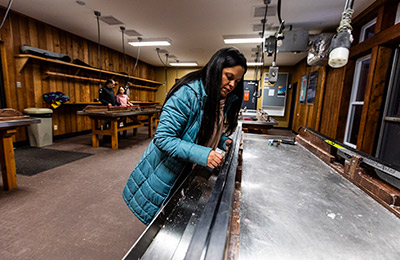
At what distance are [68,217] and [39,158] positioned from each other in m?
2.35

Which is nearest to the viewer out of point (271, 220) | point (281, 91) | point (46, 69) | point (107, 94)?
point (271, 220)

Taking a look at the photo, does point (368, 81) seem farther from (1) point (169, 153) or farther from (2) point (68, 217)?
(2) point (68, 217)

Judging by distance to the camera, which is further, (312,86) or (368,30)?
(312,86)

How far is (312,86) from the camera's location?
5.56 meters

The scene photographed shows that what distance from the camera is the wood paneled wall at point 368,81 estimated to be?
2824mm

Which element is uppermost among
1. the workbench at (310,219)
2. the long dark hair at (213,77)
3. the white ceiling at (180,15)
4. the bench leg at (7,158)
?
the white ceiling at (180,15)

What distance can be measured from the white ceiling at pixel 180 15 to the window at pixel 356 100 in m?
1.04

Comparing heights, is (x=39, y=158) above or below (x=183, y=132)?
below

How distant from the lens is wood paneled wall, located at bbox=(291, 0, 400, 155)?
9.27ft

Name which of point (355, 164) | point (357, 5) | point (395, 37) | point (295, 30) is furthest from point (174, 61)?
point (355, 164)

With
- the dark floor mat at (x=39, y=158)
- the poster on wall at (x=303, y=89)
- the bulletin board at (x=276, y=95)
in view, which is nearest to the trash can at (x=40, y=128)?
the dark floor mat at (x=39, y=158)

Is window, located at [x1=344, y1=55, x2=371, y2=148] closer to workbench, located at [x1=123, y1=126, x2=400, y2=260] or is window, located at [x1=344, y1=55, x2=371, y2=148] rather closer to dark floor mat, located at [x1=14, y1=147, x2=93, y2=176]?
workbench, located at [x1=123, y1=126, x2=400, y2=260]

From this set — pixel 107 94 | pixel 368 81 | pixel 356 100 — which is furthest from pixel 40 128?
pixel 356 100

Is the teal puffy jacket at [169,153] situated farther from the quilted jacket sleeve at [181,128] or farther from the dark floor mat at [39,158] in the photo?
the dark floor mat at [39,158]
